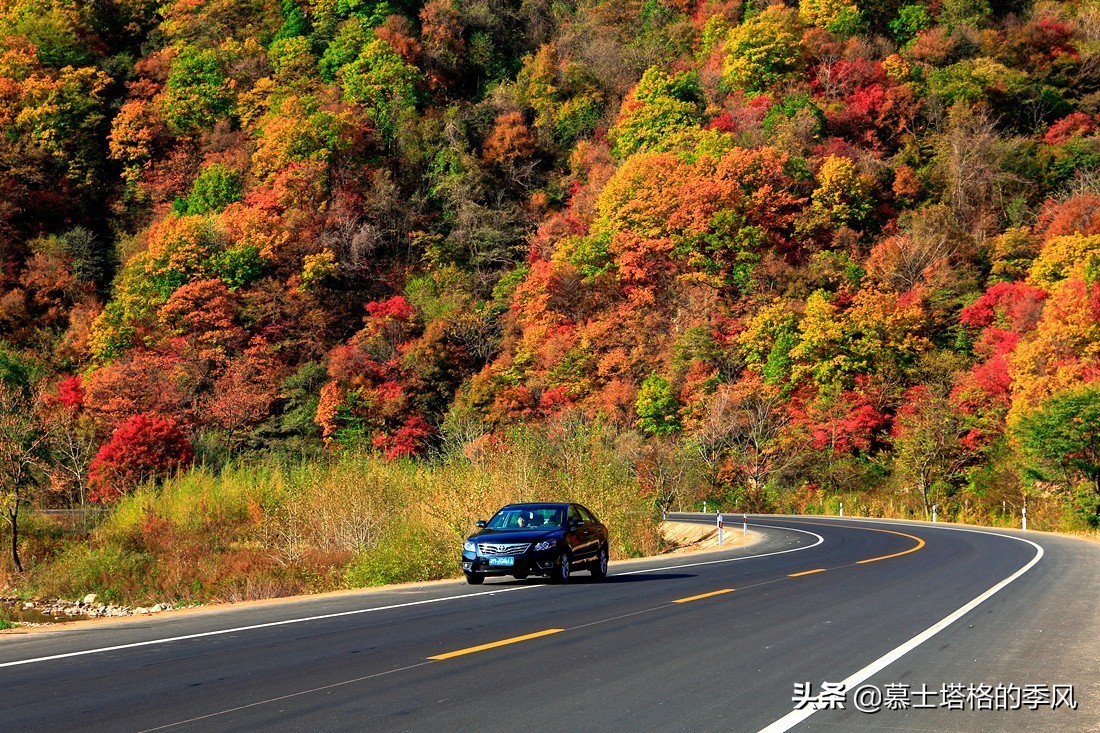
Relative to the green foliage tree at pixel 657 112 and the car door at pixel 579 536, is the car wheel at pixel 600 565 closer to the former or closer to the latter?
the car door at pixel 579 536

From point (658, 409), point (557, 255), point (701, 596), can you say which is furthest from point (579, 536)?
point (557, 255)

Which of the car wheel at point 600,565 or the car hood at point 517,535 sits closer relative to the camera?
the car hood at point 517,535

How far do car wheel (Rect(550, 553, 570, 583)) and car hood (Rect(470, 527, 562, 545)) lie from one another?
1.38 feet

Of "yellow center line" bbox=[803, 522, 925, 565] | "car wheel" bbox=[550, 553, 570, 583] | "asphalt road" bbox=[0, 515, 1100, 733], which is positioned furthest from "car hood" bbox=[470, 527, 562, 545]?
"yellow center line" bbox=[803, 522, 925, 565]

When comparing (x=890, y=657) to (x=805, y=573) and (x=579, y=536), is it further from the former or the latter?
(x=805, y=573)

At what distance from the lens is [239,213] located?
72.8 m

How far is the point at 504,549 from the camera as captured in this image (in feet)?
61.3

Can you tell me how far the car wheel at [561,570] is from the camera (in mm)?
18844

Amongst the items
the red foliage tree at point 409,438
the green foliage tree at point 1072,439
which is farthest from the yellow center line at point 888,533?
the red foliage tree at point 409,438

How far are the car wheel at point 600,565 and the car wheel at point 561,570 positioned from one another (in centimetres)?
105

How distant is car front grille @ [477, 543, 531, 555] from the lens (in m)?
18.6

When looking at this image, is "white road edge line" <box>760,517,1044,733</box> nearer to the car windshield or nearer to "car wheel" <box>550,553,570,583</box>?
"car wheel" <box>550,553,570,583</box>

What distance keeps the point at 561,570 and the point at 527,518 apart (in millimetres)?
1631

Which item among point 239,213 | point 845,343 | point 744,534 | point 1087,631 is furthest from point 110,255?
point 1087,631
